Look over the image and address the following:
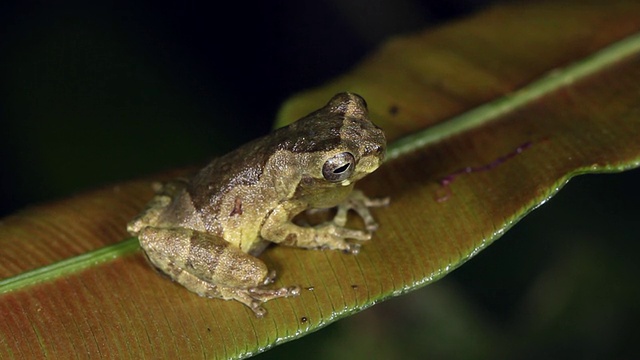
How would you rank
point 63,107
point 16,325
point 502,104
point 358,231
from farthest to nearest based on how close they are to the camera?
point 63,107 < point 502,104 < point 358,231 < point 16,325

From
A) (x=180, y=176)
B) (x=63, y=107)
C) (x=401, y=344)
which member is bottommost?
(x=401, y=344)

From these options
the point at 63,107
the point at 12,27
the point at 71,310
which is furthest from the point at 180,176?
the point at 12,27

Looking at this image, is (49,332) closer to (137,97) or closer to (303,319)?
(303,319)

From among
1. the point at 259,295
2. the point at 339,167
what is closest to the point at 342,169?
the point at 339,167

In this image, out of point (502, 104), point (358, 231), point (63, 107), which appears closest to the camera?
point (358, 231)

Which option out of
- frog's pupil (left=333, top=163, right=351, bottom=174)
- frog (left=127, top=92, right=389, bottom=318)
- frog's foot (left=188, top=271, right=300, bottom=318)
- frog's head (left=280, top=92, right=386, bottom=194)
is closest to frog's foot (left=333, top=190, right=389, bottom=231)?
frog (left=127, top=92, right=389, bottom=318)

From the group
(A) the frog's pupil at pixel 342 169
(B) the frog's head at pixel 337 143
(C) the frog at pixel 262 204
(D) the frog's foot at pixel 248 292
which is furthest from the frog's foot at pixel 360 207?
(D) the frog's foot at pixel 248 292

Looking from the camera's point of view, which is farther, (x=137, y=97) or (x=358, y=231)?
(x=137, y=97)

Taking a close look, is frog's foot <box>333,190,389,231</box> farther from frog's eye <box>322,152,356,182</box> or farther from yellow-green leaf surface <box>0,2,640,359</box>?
frog's eye <box>322,152,356,182</box>

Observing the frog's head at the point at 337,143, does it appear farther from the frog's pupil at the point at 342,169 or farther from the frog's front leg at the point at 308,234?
the frog's front leg at the point at 308,234
